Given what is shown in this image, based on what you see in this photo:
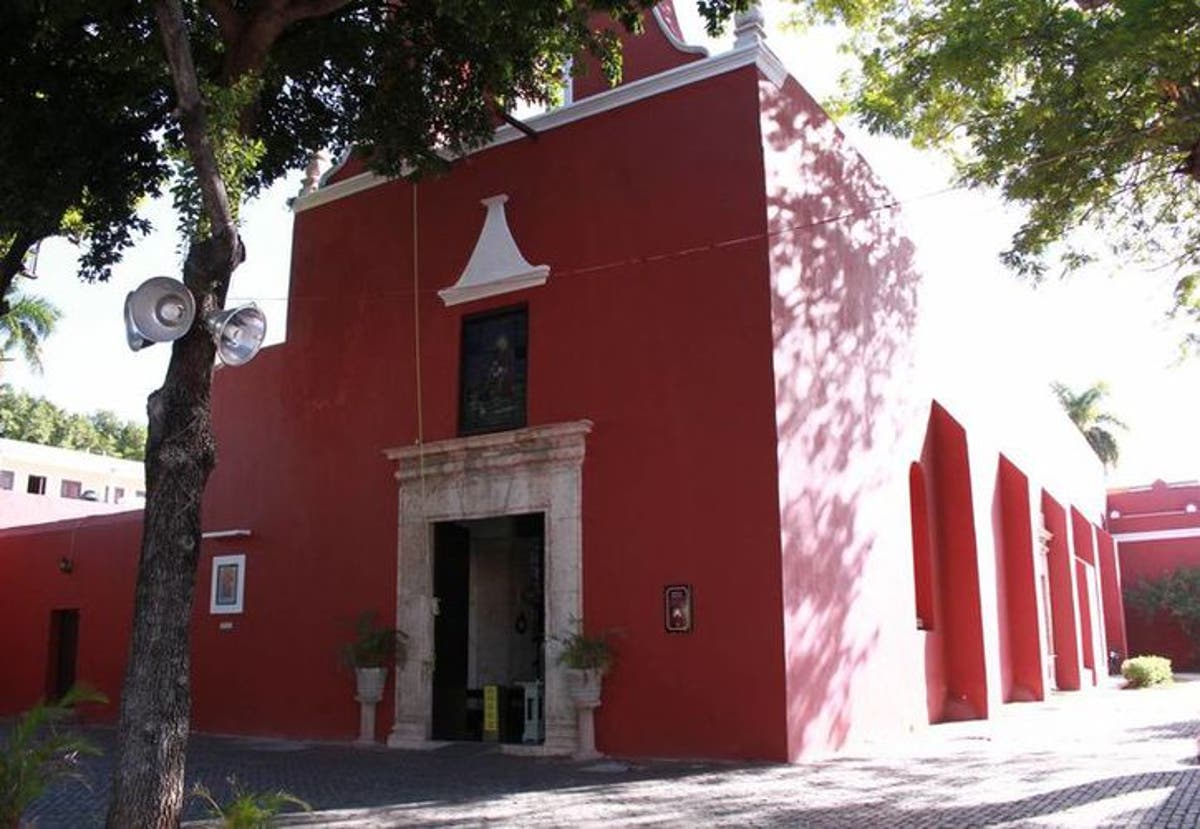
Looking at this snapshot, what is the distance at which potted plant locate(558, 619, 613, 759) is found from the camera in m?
10.4

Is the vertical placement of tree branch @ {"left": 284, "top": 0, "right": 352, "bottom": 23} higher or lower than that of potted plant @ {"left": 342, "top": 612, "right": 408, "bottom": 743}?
higher

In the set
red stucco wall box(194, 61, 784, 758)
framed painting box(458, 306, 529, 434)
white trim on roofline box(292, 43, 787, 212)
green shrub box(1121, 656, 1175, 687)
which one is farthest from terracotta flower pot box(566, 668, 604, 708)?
green shrub box(1121, 656, 1175, 687)

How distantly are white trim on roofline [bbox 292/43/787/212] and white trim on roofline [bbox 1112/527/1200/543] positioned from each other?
936 inches

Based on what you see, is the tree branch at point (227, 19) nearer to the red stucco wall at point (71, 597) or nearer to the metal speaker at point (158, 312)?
the metal speaker at point (158, 312)

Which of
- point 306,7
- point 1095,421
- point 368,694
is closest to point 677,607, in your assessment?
point 368,694

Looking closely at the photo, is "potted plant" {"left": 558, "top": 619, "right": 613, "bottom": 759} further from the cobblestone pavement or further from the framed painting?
the framed painting

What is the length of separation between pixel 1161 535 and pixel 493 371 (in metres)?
24.7

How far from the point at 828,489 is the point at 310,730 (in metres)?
6.87

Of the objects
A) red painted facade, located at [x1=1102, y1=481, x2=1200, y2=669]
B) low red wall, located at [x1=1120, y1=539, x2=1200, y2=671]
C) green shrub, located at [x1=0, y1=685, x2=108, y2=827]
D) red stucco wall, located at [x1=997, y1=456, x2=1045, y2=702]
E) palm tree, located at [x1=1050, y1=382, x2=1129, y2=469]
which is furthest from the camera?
palm tree, located at [x1=1050, y1=382, x2=1129, y2=469]

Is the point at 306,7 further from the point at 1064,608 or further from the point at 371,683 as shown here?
the point at 1064,608

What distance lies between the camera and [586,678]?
10.4 m

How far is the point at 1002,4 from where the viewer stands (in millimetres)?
9977

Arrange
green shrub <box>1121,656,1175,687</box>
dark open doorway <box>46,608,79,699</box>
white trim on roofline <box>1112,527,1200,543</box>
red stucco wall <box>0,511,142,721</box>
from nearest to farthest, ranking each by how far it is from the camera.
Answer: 1. red stucco wall <box>0,511,142,721</box>
2. dark open doorway <box>46,608,79,699</box>
3. green shrub <box>1121,656,1175,687</box>
4. white trim on roofline <box>1112,527,1200,543</box>

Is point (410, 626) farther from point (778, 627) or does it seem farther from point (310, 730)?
point (778, 627)
